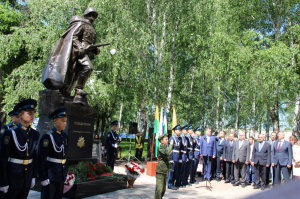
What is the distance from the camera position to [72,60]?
682cm

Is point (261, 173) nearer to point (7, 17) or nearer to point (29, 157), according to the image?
point (29, 157)

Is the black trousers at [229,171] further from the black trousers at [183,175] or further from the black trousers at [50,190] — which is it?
the black trousers at [50,190]

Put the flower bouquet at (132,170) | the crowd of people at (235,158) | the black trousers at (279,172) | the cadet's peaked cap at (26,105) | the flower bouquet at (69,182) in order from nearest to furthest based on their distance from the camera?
1. the cadet's peaked cap at (26,105)
2. the flower bouquet at (69,182)
3. the flower bouquet at (132,170)
4. the crowd of people at (235,158)
5. the black trousers at (279,172)

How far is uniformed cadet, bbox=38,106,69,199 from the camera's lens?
404 centimetres

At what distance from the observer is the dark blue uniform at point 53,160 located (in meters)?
4.03

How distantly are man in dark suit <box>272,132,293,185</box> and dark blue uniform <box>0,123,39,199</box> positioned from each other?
7918 mm

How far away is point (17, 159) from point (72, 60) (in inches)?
144

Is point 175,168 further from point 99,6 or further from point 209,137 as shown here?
point 99,6

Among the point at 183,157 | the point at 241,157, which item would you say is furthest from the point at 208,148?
the point at 183,157

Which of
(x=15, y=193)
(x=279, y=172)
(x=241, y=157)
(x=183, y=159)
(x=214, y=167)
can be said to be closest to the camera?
(x=15, y=193)

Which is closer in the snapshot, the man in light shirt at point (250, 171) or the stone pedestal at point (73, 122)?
the stone pedestal at point (73, 122)

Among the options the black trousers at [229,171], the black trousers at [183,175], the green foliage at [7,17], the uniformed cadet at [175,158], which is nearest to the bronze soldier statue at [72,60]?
the uniformed cadet at [175,158]

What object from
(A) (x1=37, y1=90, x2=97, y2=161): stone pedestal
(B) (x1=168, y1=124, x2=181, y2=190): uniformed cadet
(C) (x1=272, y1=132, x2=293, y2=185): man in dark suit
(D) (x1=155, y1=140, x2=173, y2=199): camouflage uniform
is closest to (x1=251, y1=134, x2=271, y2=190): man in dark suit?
(C) (x1=272, y1=132, x2=293, y2=185): man in dark suit

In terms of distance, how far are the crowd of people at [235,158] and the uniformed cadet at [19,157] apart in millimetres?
4558
